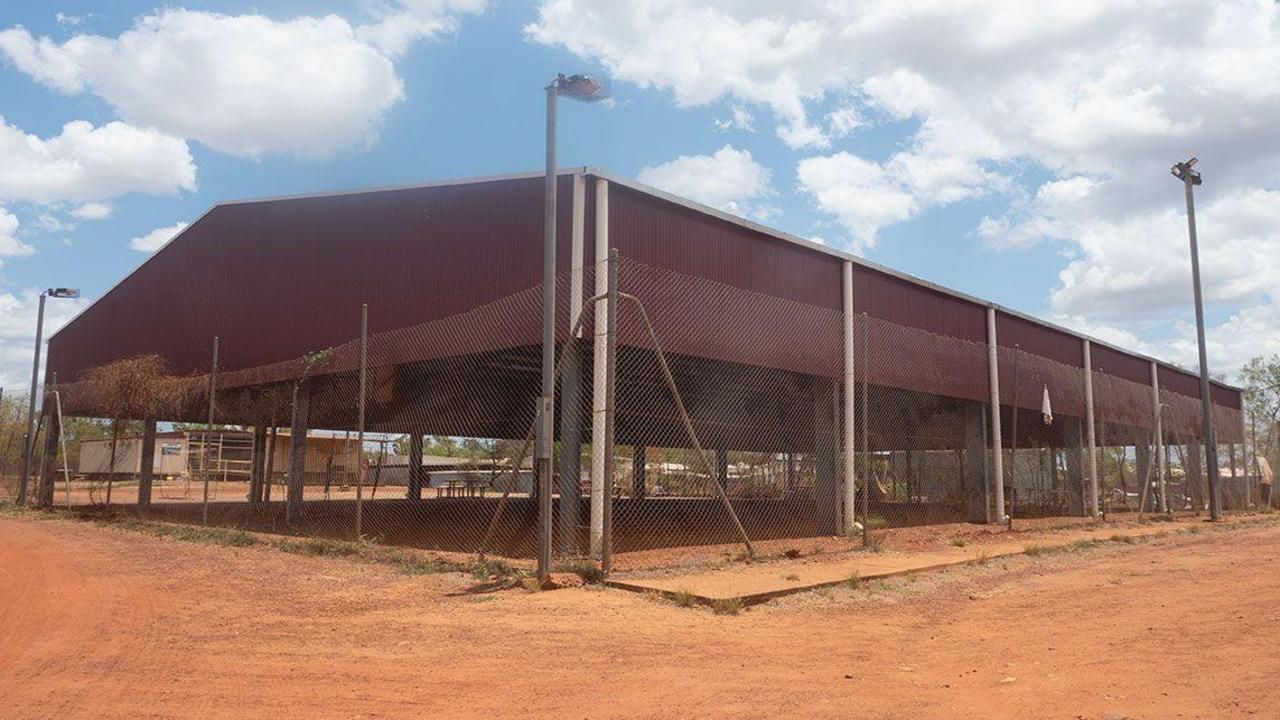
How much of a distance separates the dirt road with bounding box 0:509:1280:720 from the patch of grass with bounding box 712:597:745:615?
0.32ft

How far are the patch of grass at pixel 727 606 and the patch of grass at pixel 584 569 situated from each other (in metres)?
1.74

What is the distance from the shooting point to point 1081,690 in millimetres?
5129

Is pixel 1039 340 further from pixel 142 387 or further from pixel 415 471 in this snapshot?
pixel 142 387

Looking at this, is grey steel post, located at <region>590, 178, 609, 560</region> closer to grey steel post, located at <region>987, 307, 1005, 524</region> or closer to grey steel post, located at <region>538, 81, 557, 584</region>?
grey steel post, located at <region>538, 81, 557, 584</region>

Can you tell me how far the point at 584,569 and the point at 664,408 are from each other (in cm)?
1070

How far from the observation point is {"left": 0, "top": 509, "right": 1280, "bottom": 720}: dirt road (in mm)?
4895

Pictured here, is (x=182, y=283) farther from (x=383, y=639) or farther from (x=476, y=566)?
(x=383, y=639)

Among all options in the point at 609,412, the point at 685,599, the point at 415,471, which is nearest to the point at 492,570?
the point at 609,412

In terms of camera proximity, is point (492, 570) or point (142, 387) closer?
point (492, 570)

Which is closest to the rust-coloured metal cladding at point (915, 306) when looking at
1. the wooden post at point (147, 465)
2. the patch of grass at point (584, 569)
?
the patch of grass at point (584, 569)

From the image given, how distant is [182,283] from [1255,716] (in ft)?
70.9

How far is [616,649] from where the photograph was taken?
6.34 meters

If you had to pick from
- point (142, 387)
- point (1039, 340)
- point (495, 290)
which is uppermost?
point (1039, 340)

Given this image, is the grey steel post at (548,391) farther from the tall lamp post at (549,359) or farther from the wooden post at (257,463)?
the wooden post at (257,463)
